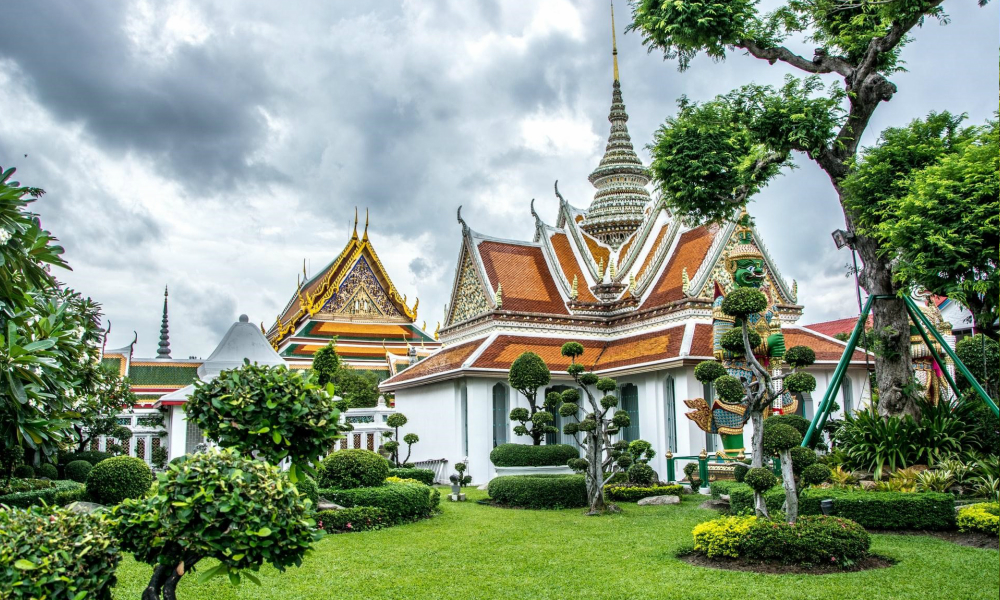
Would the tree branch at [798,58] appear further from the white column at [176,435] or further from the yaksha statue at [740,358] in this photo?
the white column at [176,435]

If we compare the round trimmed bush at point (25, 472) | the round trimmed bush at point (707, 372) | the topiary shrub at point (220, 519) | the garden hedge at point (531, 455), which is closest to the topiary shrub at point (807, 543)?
the round trimmed bush at point (707, 372)

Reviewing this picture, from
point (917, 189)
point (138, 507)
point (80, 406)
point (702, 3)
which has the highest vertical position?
point (702, 3)

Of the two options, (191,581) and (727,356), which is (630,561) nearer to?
(191,581)

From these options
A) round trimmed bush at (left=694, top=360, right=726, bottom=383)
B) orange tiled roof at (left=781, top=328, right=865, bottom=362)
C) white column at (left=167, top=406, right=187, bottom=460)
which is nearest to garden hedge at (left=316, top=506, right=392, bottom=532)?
round trimmed bush at (left=694, top=360, right=726, bottom=383)

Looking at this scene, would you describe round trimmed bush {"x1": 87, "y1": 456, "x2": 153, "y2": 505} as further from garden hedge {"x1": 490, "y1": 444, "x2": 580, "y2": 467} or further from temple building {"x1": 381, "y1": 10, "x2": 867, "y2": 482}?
temple building {"x1": 381, "y1": 10, "x2": 867, "y2": 482}

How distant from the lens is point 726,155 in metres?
12.7

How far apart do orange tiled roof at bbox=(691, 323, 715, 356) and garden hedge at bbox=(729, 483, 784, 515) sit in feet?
21.4

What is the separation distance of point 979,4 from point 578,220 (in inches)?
701

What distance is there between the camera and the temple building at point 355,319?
3484cm

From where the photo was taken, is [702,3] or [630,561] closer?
[630,561]

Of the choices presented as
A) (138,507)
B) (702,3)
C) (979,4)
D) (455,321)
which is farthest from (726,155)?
(455,321)

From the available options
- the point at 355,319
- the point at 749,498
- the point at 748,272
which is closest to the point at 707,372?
the point at 749,498

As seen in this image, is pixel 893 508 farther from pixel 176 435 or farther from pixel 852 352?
pixel 176 435

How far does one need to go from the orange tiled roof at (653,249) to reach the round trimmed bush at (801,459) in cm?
1328
